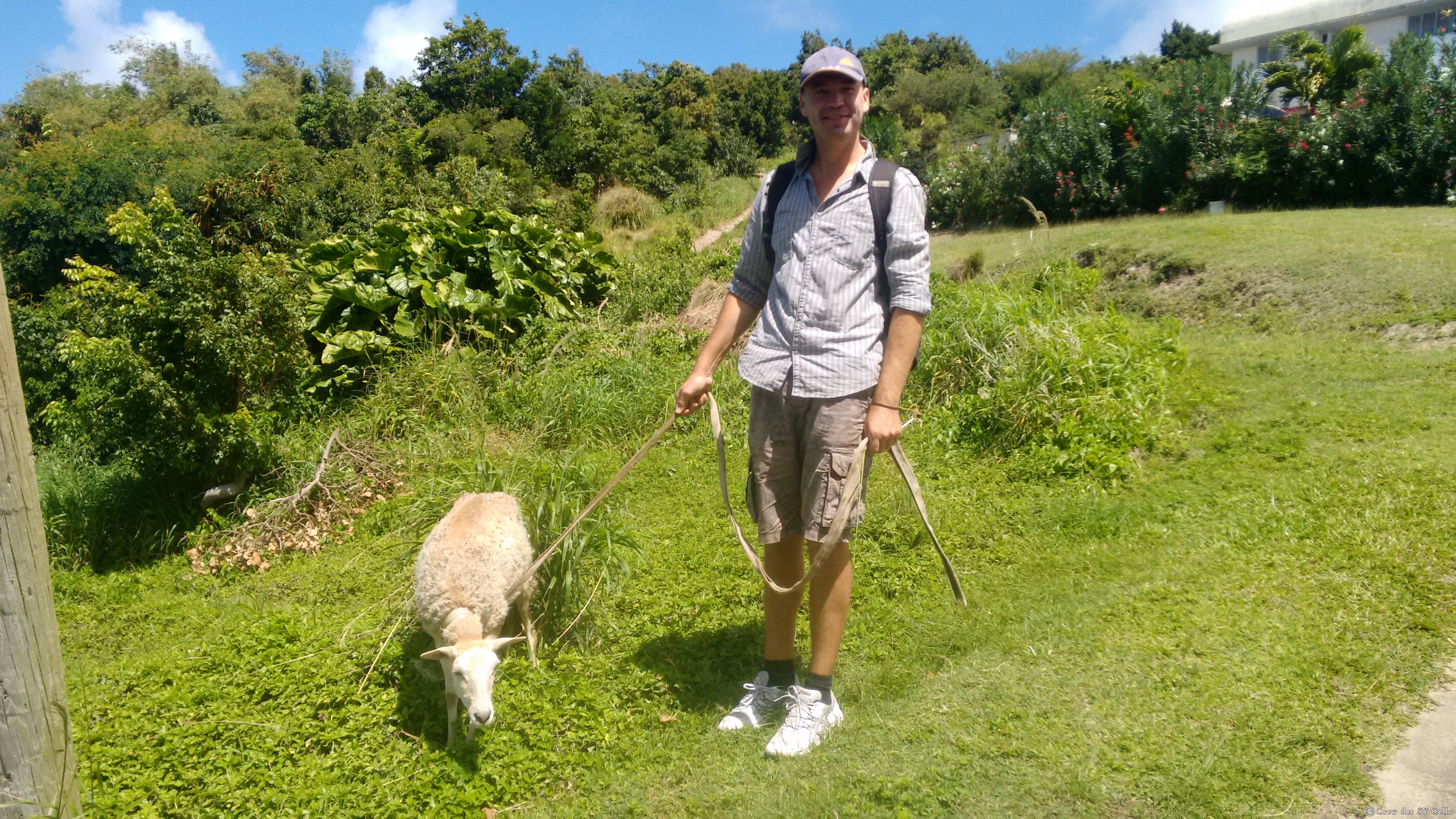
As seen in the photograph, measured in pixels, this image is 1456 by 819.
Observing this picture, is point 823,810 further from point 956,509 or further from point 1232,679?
point 956,509

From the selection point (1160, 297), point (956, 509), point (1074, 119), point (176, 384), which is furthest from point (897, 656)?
point (1074, 119)

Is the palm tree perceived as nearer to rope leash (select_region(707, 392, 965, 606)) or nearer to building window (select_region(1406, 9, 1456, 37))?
building window (select_region(1406, 9, 1456, 37))

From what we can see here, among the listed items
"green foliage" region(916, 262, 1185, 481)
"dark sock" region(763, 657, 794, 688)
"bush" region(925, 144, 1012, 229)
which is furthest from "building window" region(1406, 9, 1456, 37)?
"dark sock" region(763, 657, 794, 688)

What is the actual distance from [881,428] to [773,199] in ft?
3.33

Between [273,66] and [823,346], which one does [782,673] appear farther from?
[273,66]

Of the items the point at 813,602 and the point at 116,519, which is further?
the point at 116,519

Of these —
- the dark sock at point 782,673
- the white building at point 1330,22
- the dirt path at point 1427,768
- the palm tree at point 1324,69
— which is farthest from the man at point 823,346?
the white building at point 1330,22

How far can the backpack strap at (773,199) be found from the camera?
346 centimetres

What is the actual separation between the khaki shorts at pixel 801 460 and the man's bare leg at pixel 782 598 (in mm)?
88

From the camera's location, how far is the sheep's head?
3.46 m

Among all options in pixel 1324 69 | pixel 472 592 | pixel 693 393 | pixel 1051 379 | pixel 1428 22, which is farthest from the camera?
pixel 1428 22

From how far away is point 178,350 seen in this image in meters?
6.34

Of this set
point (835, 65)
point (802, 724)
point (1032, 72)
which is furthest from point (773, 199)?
point (1032, 72)

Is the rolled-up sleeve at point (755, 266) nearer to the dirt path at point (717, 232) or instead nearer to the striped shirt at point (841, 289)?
the striped shirt at point (841, 289)
